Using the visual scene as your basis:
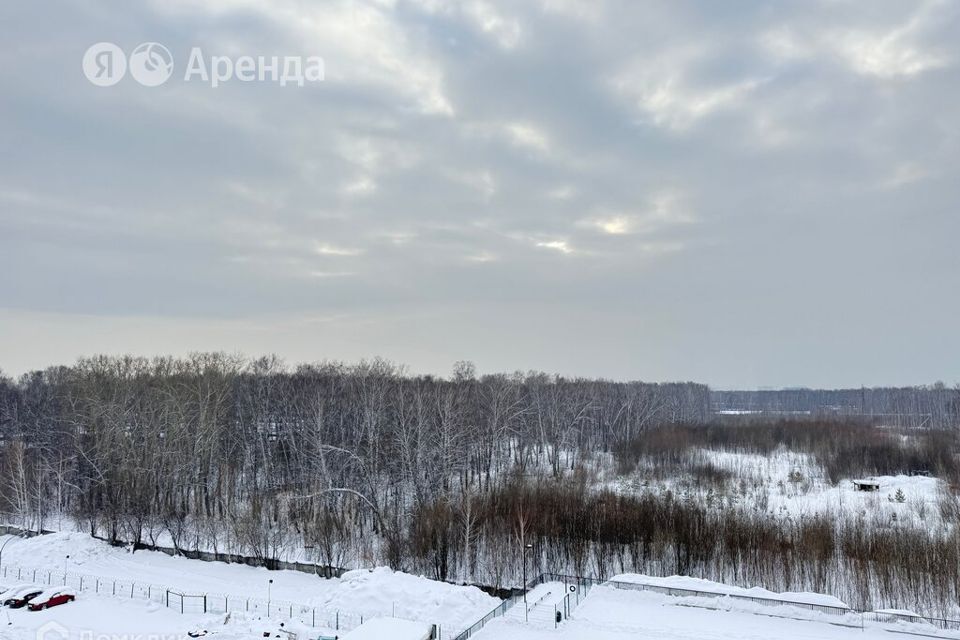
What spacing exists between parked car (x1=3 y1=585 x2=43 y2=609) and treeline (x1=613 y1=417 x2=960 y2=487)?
173ft

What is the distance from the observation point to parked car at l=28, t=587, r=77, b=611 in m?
28.1

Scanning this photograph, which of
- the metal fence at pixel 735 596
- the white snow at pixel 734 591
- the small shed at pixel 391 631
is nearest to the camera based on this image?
the small shed at pixel 391 631

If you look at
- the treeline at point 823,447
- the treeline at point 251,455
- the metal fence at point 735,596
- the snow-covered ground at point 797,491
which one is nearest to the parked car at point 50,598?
the treeline at point 251,455

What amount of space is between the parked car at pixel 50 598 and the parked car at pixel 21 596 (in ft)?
0.82

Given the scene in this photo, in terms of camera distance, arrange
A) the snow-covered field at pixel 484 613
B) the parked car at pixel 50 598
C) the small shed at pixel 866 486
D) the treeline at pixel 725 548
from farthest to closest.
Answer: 1. the small shed at pixel 866 486
2. the treeline at pixel 725 548
3. the parked car at pixel 50 598
4. the snow-covered field at pixel 484 613

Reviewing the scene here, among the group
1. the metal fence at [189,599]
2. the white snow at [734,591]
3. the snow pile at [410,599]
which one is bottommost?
the metal fence at [189,599]

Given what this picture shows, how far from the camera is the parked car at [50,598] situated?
92.2ft

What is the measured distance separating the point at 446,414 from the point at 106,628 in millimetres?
25039

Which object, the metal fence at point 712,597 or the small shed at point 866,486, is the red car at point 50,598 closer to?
the metal fence at point 712,597

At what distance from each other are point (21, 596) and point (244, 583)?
34.0ft

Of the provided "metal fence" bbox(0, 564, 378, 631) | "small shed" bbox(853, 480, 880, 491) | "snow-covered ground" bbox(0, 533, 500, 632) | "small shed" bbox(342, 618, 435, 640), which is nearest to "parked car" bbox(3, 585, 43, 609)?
"snow-covered ground" bbox(0, 533, 500, 632)

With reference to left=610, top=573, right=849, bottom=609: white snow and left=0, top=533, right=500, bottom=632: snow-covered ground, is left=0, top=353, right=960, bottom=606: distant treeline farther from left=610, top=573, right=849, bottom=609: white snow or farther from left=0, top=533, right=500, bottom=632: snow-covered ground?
left=610, top=573, right=849, bottom=609: white snow

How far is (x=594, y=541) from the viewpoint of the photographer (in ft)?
121

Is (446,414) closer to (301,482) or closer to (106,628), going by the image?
(301,482)
